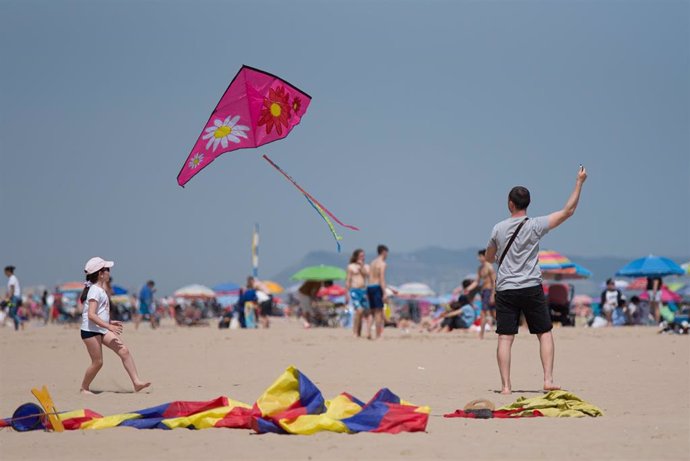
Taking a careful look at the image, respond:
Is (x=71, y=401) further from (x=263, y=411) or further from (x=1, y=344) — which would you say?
(x=1, y=344)

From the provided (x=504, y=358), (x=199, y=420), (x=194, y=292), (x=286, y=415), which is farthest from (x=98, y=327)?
(x=194, y=292)

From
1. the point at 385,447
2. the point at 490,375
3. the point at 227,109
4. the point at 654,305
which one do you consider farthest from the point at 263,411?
the point at 654,305

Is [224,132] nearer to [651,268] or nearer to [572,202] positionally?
[572,202]

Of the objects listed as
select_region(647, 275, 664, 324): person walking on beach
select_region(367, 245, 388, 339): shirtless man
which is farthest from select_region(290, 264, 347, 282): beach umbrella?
select_region(367, 245, 388, 339): shirtless man

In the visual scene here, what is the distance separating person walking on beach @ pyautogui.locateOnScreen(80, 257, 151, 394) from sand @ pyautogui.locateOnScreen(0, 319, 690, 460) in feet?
0.79

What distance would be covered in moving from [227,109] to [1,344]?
9465 millimetres

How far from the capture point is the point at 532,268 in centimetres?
809

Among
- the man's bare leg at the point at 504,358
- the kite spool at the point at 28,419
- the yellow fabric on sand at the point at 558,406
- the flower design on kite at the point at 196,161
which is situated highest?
the flower design on kite at the point at 196,161

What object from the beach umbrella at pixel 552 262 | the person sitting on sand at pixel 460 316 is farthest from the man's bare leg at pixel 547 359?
the beach umbrella at pixel 552 262

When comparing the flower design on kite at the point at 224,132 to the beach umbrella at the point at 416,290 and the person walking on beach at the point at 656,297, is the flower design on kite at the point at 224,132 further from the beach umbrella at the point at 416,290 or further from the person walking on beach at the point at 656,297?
the beach umbrella at the point at 416,290

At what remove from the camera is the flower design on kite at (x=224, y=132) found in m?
8.95

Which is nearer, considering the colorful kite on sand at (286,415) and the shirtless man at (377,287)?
the colorful kite on sand at (286,415)

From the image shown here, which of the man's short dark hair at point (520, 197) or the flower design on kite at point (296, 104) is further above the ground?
the flower design on kite at point (296, 104)

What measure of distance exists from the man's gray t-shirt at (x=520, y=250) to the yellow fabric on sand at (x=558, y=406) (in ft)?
4.57
